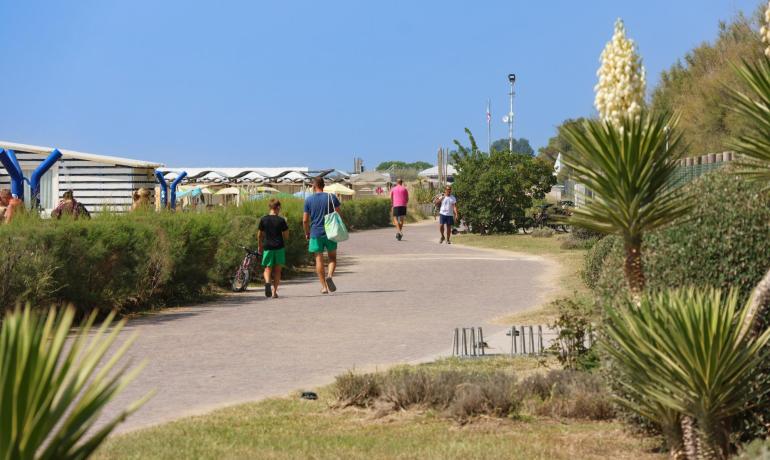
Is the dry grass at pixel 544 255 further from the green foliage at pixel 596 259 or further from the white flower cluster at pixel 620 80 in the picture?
the white flower cluster at pixel 620 80

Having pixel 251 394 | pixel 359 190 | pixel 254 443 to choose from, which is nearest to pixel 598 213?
pixel 254 443

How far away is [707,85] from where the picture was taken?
41.3 m

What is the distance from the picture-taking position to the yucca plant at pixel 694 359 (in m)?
5.45

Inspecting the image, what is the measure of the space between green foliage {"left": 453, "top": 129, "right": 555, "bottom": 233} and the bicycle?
2106 centimetres

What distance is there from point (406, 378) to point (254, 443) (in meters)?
1.67

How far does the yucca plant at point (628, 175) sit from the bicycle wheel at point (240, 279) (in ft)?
45.4

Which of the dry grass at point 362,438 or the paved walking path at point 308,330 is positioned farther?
the paved walking path at point 308,330

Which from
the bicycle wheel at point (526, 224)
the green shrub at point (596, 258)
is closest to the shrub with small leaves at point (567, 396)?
the green shrub at point (596, 258)

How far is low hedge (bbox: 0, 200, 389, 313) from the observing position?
13508mm

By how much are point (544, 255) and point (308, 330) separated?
1589 centimetres

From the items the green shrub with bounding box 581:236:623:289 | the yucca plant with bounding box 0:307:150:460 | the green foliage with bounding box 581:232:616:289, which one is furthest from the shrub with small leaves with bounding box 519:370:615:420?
the green foliage with bounding box 581:232:616:289

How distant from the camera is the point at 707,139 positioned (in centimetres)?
3875

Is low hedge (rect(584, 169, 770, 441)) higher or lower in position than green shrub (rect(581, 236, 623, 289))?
higher

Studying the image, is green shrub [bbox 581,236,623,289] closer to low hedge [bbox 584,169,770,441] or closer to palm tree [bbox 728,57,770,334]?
low hedge [bbox 584,169,770,441]
